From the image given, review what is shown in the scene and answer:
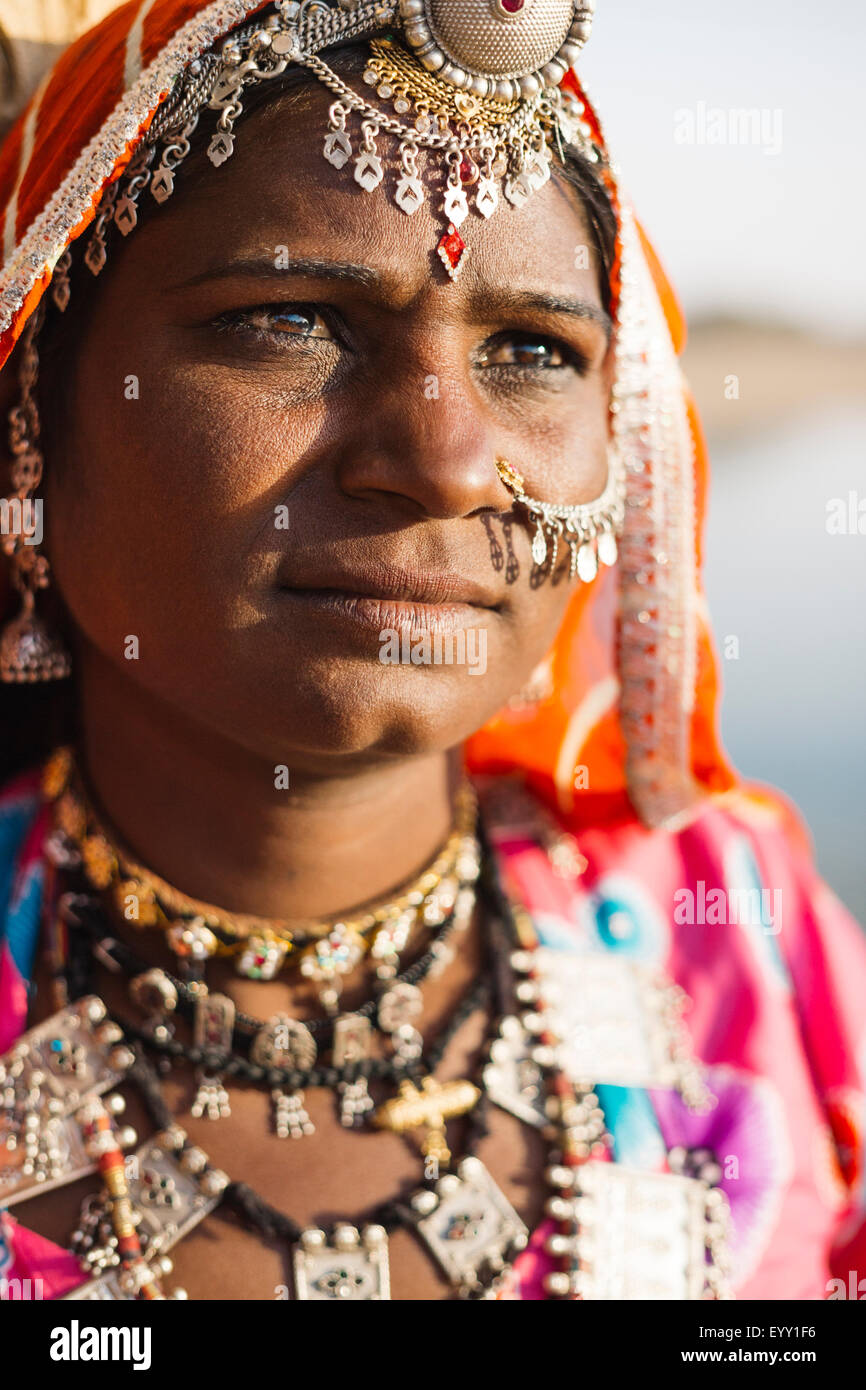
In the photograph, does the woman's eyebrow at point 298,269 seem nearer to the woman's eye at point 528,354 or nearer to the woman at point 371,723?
the woman at point 371,723

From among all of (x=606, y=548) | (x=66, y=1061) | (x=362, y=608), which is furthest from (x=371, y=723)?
(x=66, y=1061)

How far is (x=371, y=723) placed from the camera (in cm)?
133

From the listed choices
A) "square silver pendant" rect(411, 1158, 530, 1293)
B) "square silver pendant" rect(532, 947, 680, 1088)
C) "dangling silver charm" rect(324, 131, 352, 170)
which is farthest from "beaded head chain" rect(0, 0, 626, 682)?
"square silver pendant" rect(411, 1158, 530, 1293)

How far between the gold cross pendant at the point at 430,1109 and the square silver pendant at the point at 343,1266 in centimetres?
13

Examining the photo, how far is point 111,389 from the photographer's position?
1354 millimetres

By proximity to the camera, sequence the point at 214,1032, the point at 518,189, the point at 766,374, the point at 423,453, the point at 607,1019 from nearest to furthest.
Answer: the point at 423,453 < the point at 518,189 < the point at 214,1032 < the point at 607,1019 < the point at 766,374

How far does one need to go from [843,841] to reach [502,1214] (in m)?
3.28

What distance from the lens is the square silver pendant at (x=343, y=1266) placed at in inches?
56.8

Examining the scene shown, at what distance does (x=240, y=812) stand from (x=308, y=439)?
501 millimetres

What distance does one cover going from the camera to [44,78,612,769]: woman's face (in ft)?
4.15

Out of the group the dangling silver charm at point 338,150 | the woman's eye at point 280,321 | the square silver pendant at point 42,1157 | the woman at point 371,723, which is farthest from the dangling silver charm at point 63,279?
the square silver pendant at point 42,1157

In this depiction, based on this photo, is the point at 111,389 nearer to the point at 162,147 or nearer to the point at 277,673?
the point at 162,147

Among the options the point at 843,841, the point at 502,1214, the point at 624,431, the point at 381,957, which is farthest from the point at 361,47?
the point at 843,841

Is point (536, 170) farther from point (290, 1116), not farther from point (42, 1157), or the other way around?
point (42, 1157)
